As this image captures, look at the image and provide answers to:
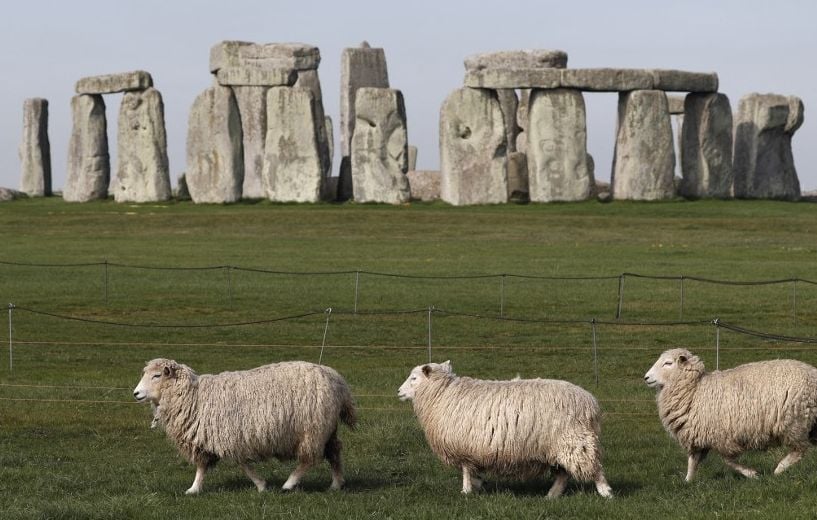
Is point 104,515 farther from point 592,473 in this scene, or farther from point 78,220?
point 78,220

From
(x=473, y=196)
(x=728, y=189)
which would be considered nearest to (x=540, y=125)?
(x=473, y=196)

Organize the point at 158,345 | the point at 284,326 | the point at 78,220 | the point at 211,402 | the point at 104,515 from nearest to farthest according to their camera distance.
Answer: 1. the point at 104,515
2. the point at 211,402
3. the point at 158,345
4. the point at 284,326
5. the point at 78,220

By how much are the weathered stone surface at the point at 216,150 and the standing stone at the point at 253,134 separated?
277cm

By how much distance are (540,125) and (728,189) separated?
778cm

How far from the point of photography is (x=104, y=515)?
42.8 feet

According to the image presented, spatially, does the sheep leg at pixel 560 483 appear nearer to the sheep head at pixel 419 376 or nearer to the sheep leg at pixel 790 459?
the sheep head at pixel 419 376

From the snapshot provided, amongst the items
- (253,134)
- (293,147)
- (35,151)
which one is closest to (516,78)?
(293,147)

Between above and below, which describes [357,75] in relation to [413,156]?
above

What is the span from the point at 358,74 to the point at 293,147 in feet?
51.9

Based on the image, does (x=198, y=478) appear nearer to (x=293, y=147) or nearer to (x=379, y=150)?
(x=379, y=150)

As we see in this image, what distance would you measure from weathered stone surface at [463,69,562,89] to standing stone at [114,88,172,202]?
41.9 ft

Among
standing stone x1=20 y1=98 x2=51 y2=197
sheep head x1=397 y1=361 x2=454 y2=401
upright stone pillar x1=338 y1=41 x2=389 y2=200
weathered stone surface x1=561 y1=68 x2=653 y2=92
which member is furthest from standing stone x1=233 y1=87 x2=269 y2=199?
sheep head x1=397 y1=361 x2=454 y2=401

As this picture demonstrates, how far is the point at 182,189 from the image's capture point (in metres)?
63.2

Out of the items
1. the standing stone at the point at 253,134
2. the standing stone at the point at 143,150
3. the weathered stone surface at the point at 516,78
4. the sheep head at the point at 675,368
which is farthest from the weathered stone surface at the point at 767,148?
the sheep head at the point at 675,368
